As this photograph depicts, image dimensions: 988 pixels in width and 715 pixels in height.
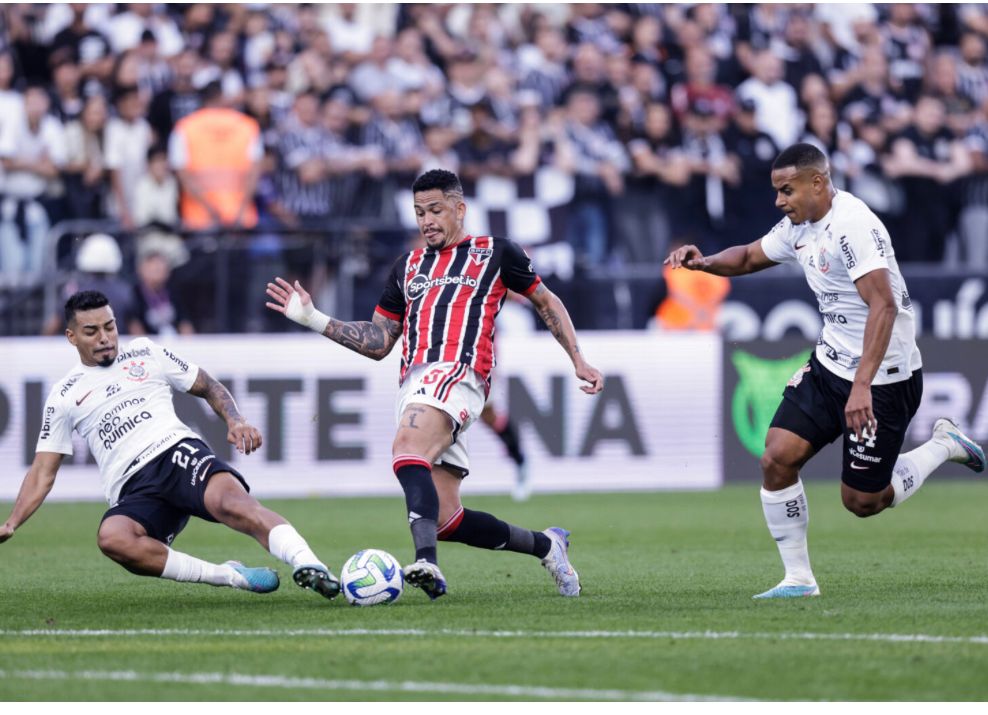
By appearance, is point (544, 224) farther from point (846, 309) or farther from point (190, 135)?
point (846, 309)

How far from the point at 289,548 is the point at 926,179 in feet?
41.6

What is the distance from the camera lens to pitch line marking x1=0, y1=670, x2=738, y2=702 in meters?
5.21

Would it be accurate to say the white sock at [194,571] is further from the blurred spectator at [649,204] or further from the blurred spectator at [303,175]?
the blurred spectator at [649,204]

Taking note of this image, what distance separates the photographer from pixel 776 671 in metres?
5.61

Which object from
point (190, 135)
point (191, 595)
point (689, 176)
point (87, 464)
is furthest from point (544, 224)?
point (191, 595)

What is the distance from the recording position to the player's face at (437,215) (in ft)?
27.0

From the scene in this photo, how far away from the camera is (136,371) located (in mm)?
8531

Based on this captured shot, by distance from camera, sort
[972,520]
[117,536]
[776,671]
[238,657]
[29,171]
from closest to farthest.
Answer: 1. [776,671]
2. [238,657]
3. [117,536]
4. [972,520]
5. [29,171]

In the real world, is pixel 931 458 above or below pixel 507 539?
above

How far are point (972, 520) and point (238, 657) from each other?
8268 mm

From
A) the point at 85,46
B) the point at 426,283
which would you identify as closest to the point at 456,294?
the point at 426,283

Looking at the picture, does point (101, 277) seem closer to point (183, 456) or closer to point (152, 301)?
point (152, 301)

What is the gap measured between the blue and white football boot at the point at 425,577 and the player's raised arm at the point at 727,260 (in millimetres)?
2069

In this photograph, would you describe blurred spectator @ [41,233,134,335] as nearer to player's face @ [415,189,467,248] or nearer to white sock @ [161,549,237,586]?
white sock @ [161,549,237,586]
